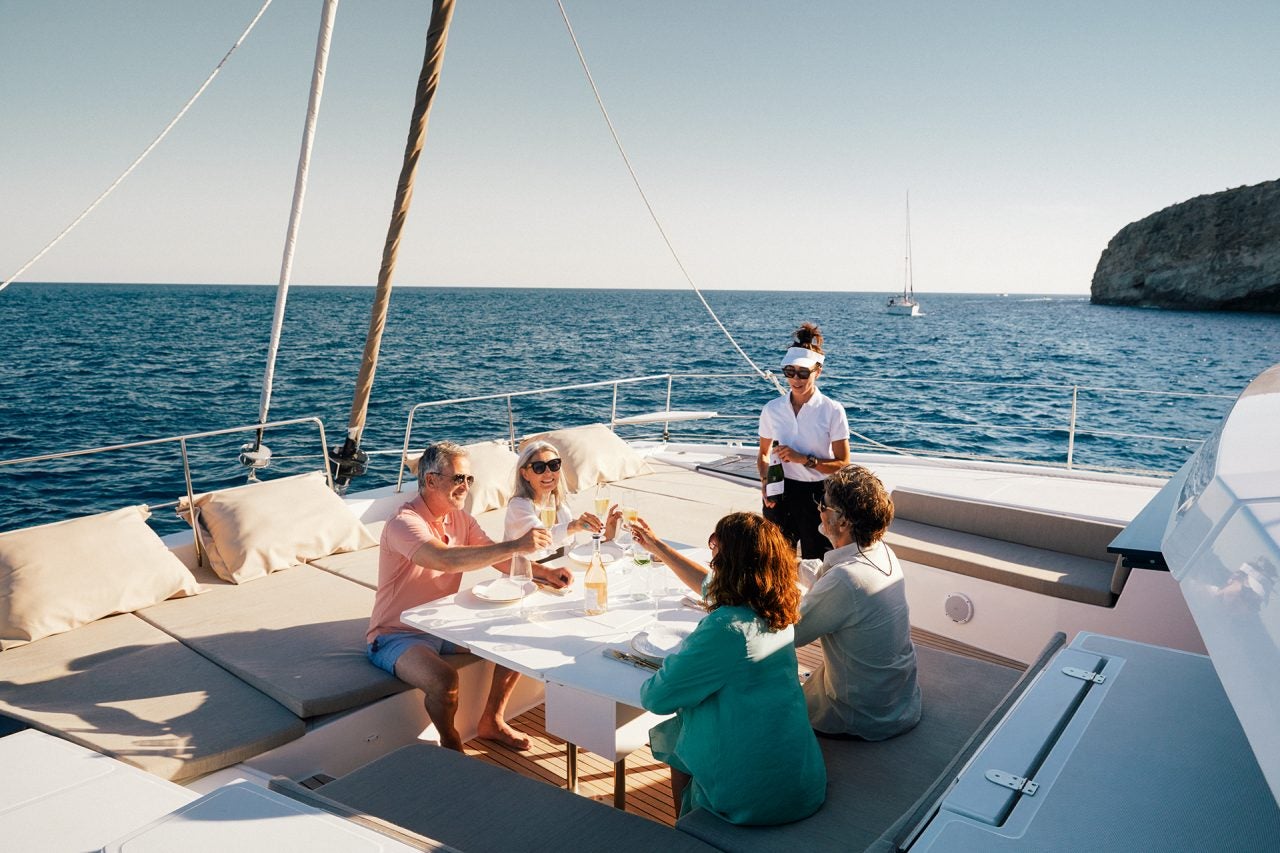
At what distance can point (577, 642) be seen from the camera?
228 centimetres

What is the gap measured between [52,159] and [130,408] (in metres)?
9.01

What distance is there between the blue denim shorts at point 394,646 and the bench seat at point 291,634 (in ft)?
0.10

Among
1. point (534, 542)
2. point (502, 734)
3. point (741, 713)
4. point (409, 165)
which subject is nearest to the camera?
point (741, 713)

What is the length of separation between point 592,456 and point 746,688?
3261 millimetres

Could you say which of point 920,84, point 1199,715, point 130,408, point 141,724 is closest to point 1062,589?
point 1199,715

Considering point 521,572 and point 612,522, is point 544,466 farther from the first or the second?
point 521,572

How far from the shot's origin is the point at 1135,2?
1126 cm

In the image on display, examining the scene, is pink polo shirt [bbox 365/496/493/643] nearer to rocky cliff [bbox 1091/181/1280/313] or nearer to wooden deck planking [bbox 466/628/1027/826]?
wooden deck planking [bbox 466/628/1027/826]

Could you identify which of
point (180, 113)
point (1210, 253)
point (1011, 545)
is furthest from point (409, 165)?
point (1210, 253)

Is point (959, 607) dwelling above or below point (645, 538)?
below

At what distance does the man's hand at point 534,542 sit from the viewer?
2484 mm

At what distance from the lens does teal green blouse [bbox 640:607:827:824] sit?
5.69 feet

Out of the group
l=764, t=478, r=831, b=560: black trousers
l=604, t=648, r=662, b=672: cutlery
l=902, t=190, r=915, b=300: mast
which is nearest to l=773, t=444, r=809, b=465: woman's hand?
l=764, t=478, r=831, b=560: black trousers

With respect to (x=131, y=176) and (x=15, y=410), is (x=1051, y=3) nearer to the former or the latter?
(x=131, y=176)
